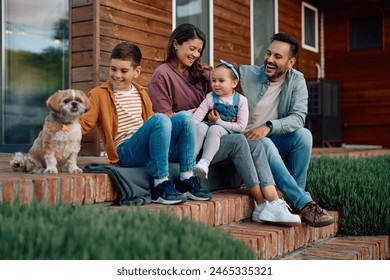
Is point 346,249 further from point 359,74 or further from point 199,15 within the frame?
point 359,74

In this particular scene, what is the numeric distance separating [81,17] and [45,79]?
0.86 meters

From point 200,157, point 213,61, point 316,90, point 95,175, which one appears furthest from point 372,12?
point 95,175

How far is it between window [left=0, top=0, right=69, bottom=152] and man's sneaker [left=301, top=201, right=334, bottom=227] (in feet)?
10.9

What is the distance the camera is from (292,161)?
370cm

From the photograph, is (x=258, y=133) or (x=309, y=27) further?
(x=309, y=27)

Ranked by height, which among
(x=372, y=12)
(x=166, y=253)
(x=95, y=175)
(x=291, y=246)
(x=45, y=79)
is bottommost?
(x=291, y=246)

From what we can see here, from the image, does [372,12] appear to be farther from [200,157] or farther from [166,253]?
[166,253]

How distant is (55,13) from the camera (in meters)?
5.73

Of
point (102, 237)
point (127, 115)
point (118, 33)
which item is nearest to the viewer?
point (102, 237)

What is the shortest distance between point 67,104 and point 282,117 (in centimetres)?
163

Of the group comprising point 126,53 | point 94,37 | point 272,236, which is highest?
point 94,37

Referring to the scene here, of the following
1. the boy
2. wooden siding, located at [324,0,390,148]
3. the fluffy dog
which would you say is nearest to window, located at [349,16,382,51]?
wooden siding, located at [324,0,390,148]

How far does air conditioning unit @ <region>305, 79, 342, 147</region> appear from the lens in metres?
9.33

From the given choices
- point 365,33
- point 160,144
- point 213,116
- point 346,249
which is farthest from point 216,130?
point 365,33
